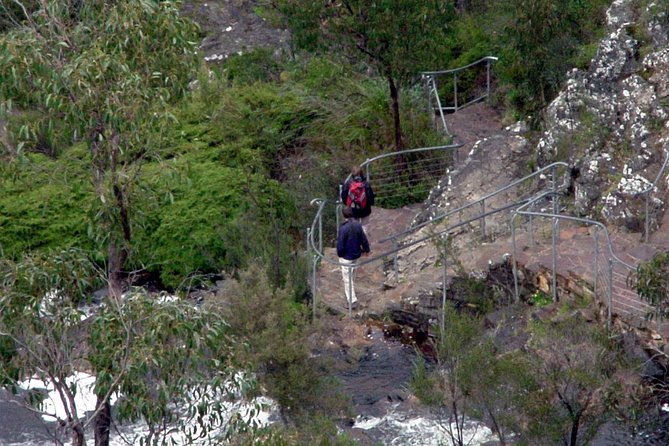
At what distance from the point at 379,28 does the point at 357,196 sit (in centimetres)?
336

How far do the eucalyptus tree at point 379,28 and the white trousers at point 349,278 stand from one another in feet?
14.0

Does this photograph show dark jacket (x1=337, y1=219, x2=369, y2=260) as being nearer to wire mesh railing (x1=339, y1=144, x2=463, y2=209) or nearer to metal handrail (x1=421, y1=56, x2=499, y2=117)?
wire mesh railing (x1=339, y1=144, x2=463, y2=209)

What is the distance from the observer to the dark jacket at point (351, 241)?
16.9m

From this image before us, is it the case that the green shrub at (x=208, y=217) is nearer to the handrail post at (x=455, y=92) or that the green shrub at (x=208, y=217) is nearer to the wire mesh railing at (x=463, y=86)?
the handrail post at (x=455, y=92)

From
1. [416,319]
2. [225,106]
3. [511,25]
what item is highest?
[511,25]

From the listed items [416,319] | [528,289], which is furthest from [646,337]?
[416,319]

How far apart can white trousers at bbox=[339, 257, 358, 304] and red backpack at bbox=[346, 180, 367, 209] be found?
1003 mm

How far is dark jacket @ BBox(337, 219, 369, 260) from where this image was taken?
664 inches

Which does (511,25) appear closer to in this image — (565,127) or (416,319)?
(565,127)

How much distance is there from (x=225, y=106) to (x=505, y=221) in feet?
22.9

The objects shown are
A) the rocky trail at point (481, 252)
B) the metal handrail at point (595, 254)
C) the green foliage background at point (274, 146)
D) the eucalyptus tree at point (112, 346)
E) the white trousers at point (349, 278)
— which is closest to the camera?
the eucalyptus tree at point (112, 346)

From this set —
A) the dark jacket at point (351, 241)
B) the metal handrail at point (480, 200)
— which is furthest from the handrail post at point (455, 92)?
the dark jacket at point (351, 241)

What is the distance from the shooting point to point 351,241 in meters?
16.9

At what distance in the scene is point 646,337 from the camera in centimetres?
1390
